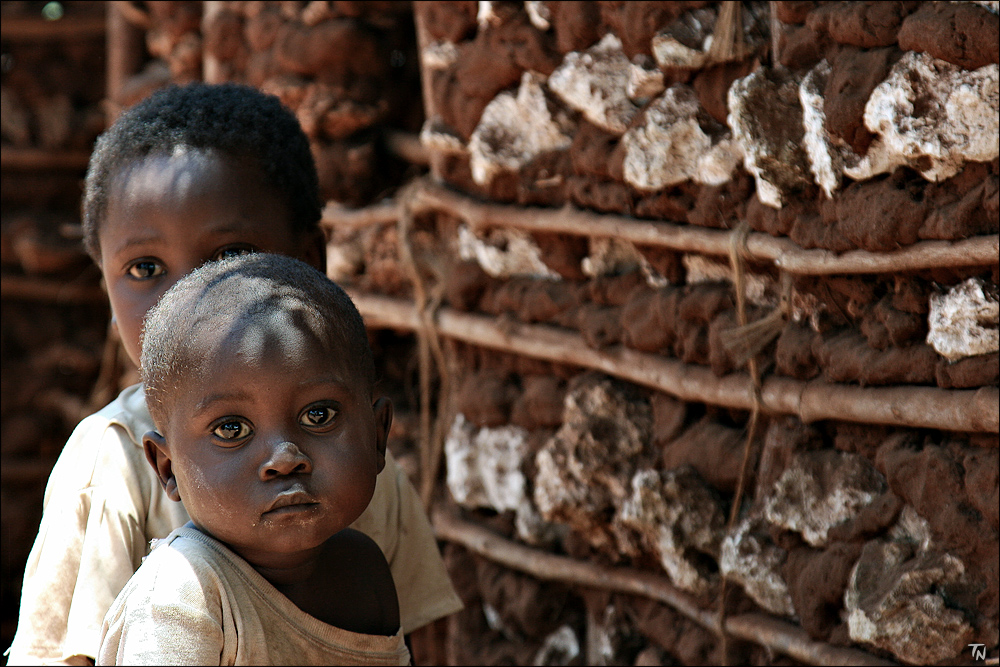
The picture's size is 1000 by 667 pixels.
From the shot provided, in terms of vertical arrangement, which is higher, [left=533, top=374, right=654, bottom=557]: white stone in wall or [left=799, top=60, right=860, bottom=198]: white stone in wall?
[left=799, top=60, right=860, bottom=198]: white stone in wall

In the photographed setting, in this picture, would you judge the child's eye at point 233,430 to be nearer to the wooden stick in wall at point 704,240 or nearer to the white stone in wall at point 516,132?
the wooden stick in wall at point 704,240

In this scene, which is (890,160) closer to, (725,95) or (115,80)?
(725,95)

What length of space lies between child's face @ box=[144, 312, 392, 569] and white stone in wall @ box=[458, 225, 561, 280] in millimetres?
1244

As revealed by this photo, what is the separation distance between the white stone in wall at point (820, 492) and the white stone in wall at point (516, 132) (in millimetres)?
814

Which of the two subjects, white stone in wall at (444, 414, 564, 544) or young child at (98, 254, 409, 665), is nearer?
young child at (98, 254, 409, 665)

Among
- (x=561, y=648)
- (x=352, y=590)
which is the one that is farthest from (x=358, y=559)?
(x=561, y=648)

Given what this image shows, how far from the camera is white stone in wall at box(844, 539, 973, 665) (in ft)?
4.73

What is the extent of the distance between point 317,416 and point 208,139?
46 cm

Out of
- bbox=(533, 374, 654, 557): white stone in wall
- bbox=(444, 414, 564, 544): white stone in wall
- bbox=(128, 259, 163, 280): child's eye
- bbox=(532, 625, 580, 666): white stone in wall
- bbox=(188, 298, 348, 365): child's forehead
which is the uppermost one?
bbox=(188, 298, 348, 365): child's forehead

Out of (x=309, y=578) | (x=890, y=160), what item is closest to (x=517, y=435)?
(x=890, y=160)

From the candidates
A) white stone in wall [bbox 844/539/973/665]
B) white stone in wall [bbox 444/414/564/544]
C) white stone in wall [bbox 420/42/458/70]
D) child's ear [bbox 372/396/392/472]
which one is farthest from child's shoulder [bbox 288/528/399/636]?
→ white stone in wall [bbox 420/42/458/70]

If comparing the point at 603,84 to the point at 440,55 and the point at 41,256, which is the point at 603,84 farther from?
the point at 41,256

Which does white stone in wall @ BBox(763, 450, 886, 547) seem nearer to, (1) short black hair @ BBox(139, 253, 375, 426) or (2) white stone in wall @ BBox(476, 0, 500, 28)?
(1) short black hair @ BBox(139, 253, 375, 426)

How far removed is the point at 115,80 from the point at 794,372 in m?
2.72
